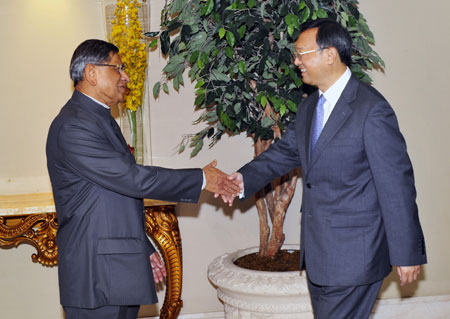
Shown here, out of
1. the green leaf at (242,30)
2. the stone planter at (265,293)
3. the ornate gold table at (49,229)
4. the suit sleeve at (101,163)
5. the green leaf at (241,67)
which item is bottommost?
the stone planter at (265,293)

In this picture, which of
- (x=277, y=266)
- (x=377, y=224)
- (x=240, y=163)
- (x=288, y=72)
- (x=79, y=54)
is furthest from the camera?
(x=240, y=163)

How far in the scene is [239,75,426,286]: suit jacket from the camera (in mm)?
2254

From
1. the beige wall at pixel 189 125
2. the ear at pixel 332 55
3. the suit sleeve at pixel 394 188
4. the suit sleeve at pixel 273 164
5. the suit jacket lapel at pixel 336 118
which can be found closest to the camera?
the suit sleeve at pixel 394 188

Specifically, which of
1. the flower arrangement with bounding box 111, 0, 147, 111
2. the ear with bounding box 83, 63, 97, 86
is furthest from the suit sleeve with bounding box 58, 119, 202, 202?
the flower arrangement with bounding box 111, 0, 147, 111

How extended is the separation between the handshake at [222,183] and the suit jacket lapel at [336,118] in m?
0.58

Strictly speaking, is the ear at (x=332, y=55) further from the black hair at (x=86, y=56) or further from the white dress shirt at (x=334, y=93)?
the black hair at (x=86, y=56)

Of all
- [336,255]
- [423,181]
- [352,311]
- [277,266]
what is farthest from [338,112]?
[423,181]

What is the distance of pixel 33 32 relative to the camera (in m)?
3.77

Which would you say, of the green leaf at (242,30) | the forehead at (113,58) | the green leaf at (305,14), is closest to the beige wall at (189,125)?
the green leaf at (242,30)

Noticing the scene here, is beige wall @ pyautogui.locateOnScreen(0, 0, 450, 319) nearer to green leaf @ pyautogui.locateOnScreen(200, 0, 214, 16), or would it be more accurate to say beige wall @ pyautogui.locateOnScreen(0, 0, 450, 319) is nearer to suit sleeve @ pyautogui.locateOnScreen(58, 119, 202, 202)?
green leaf @ pyautogui.locateOnScreen(200, 0, 214, 16)

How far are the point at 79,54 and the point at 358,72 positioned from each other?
149 centimetres

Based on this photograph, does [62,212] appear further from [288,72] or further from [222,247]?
[222,247]

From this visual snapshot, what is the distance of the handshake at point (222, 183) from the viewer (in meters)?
2.83

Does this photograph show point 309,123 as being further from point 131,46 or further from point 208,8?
point 131,46
